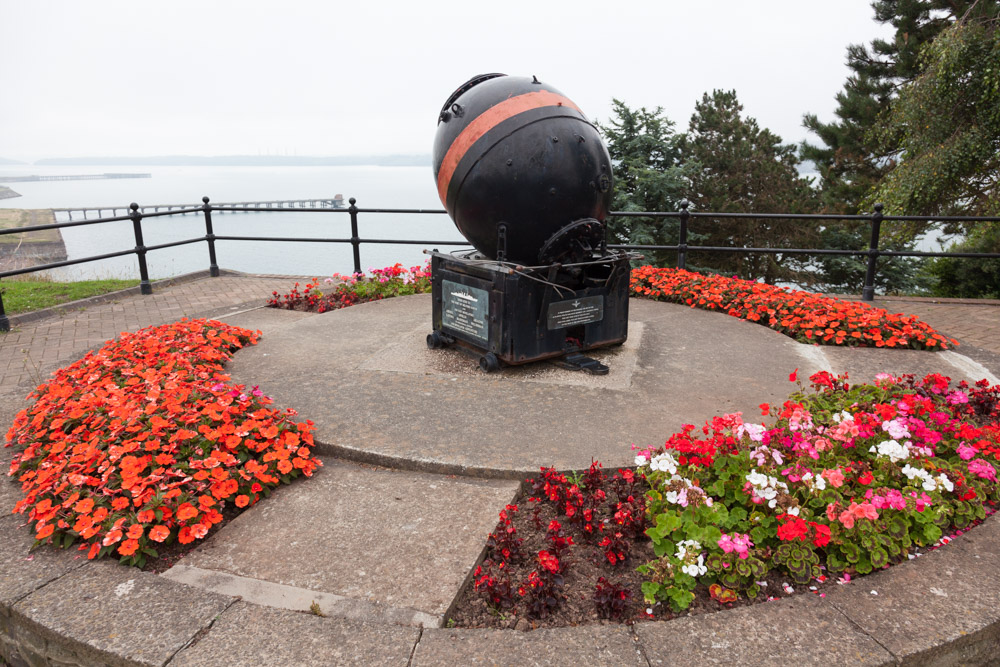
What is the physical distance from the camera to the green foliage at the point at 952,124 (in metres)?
10.9

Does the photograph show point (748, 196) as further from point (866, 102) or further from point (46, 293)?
point (46, 293)

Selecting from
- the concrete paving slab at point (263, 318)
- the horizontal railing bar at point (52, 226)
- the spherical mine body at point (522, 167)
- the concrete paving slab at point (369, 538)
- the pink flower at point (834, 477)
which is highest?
the spherical mine body at point (522, 167)

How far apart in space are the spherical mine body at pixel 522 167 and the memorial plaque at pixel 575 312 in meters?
0.37

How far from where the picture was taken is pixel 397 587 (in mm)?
2422

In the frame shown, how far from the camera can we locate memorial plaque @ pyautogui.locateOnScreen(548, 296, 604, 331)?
465cm

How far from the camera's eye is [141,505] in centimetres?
282

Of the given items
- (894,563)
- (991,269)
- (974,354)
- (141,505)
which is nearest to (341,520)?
(141,505)

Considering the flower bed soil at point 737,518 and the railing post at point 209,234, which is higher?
the railing post at point 209,234

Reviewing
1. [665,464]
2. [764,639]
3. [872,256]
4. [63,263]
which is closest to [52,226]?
[63,263]

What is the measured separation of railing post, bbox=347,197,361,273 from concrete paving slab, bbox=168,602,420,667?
294 inches

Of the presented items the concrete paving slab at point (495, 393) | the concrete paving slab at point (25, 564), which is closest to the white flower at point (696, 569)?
the concrete paving slab at point (495, 393)

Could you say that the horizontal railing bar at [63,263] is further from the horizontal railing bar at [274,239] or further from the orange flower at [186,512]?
the orange flower at [186,512]

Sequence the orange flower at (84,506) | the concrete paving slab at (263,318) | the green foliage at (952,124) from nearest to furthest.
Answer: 1. the orange flower at (84,506)
2. the concrete paving slab at (263,318)
3. the green foliage at (952,124)

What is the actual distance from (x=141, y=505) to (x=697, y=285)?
19.0ft
